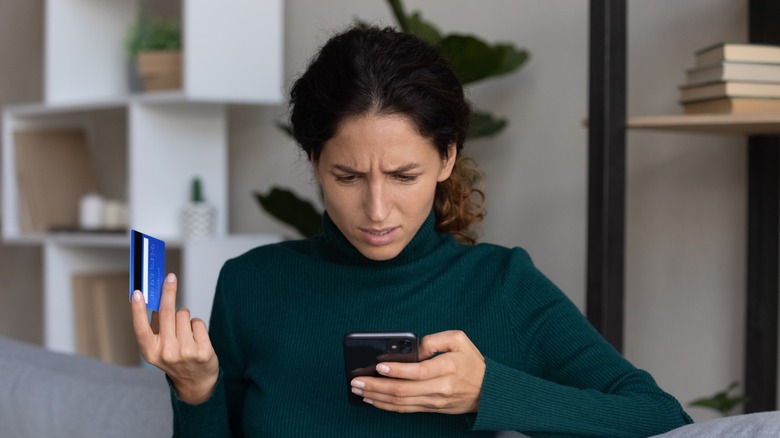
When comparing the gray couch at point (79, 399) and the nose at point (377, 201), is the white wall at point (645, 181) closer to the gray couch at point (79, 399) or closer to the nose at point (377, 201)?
the gray couch at point (79, 399)

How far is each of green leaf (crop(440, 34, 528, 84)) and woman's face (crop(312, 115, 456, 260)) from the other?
2.75 ft

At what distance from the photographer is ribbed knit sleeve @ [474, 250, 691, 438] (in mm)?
1100

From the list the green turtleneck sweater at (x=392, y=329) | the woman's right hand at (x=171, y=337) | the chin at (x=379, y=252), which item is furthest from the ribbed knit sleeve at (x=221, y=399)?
the chin at (x=379, y=252)

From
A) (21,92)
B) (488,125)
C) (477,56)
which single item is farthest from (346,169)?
(21,92)

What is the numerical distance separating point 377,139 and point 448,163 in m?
0.14

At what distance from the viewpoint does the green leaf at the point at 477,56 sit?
6.85ft

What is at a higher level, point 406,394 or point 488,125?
point 488,125

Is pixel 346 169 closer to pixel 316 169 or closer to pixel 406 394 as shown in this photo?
pixel 316 169

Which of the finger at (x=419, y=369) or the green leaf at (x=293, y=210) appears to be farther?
the green leaf at (x=293, y=210)

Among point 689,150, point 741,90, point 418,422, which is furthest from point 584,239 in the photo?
point 418,422

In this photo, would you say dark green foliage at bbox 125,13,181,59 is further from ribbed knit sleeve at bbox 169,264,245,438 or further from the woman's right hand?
the woman's right hand

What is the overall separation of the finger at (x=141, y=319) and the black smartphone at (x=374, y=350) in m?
0.23

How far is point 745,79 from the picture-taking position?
5.62ft

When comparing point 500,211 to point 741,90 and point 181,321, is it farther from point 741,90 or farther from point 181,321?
point 181,321
